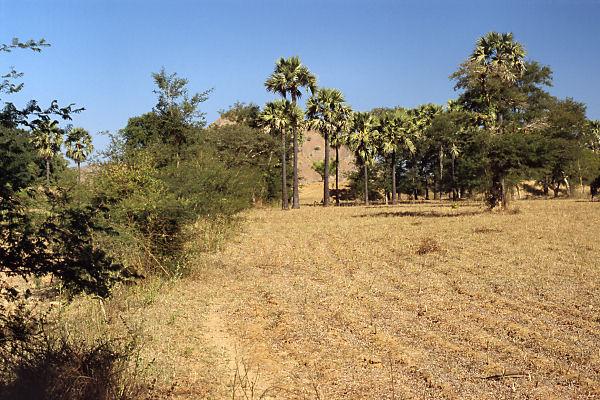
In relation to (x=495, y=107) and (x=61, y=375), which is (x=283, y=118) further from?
(x=61, y=375)

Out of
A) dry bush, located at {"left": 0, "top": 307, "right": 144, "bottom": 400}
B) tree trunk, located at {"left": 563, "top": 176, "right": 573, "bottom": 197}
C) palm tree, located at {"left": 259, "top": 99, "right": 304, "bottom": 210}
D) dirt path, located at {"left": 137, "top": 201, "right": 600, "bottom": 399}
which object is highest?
palm tree, located at {"left": 259, "top": 99, "right": 304, "bottom": 210}

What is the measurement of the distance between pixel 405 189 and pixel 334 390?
2922 inches

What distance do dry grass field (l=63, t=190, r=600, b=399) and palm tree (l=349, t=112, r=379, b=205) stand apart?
45794 millimetres

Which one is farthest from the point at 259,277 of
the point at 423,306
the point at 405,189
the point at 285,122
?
the point at 405,189

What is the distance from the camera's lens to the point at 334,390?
23.5ft

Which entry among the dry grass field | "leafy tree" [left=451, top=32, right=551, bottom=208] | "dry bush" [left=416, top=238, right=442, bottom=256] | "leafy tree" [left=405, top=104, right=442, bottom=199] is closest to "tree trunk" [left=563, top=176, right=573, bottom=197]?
"leafy tree" [left=405, top=104, right=442, bottom=199]

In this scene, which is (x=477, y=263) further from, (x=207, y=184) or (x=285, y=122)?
(x=285, y=122)

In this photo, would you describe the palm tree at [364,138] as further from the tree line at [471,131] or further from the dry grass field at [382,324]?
the dry grass field at [382,324]

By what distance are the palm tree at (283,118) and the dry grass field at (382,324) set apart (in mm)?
35158

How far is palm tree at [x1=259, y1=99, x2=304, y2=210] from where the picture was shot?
177 feet

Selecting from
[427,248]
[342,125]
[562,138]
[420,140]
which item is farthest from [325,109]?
[427,248]

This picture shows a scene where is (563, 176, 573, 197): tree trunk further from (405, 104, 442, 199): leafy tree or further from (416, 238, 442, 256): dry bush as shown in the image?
(416, 238, 442, 256): dry bush

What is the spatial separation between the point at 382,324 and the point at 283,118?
45.7 metres

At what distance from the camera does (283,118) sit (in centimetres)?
5462
